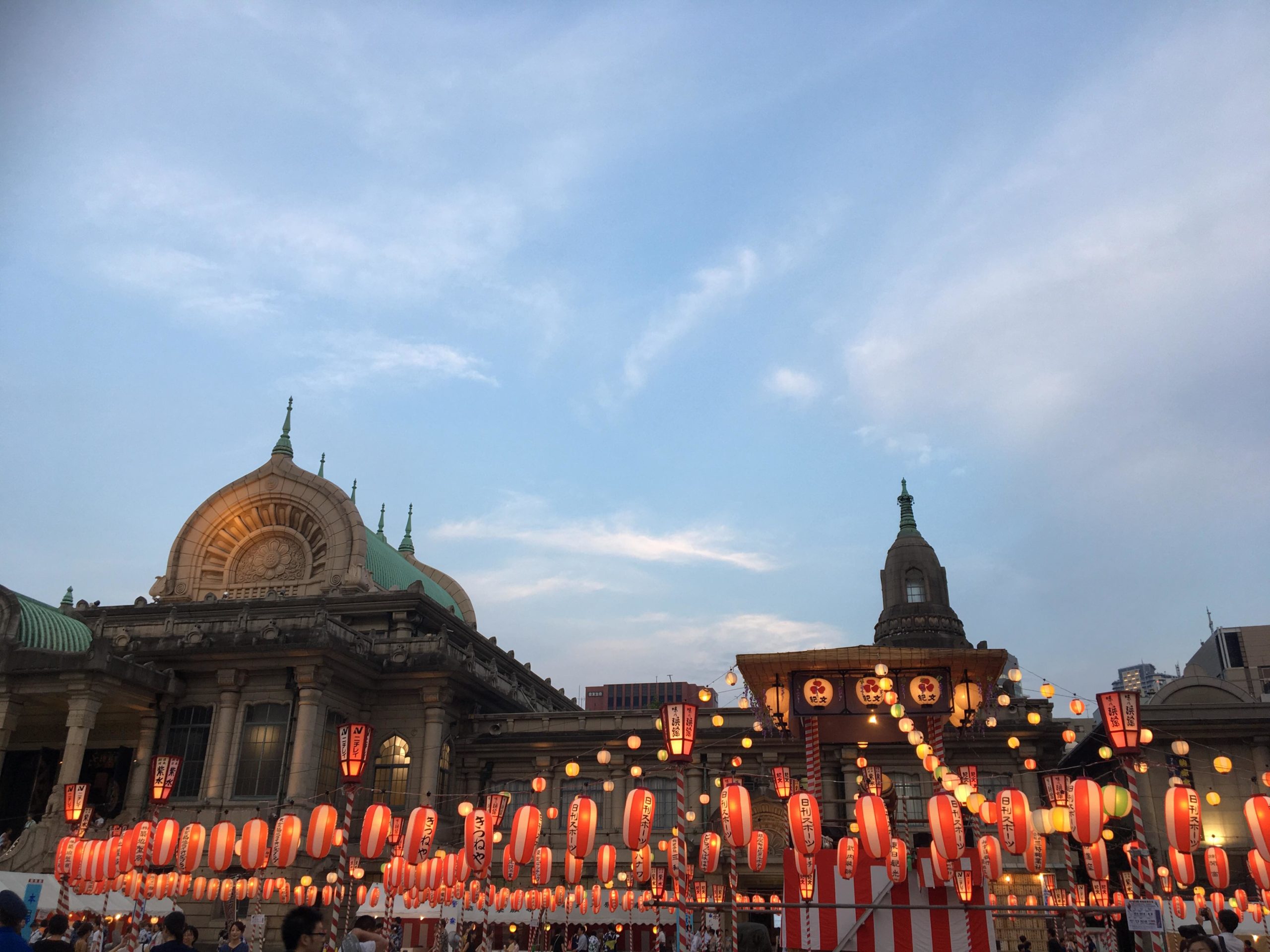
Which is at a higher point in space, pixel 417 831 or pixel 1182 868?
pixel 417 831

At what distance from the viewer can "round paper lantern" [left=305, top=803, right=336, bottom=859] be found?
78.5 feet

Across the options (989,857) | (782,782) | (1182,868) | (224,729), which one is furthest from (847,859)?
(224,729)

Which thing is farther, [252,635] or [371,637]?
[371,637]

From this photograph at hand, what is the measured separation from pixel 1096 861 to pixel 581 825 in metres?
14.0

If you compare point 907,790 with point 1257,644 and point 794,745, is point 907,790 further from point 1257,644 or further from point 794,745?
point 1257,644

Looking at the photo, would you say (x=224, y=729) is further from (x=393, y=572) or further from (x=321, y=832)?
(x=321, y=832)

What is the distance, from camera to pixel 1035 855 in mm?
26562

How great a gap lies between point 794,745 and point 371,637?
19.0m

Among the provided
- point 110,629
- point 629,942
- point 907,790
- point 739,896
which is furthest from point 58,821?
point 907,790

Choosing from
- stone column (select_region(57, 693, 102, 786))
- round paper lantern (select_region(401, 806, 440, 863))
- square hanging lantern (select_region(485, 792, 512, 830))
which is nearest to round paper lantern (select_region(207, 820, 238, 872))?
round paper lantern (select_region(401, 806, 440, 863))

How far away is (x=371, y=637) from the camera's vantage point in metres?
40.2

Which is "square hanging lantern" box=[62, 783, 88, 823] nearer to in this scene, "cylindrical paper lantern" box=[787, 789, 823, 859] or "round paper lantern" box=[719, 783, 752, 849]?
"round paper lantern" box=[719, 783, 752, 849]

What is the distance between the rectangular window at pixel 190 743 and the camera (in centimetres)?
3697

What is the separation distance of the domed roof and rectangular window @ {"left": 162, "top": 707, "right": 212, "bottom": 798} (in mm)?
4829
